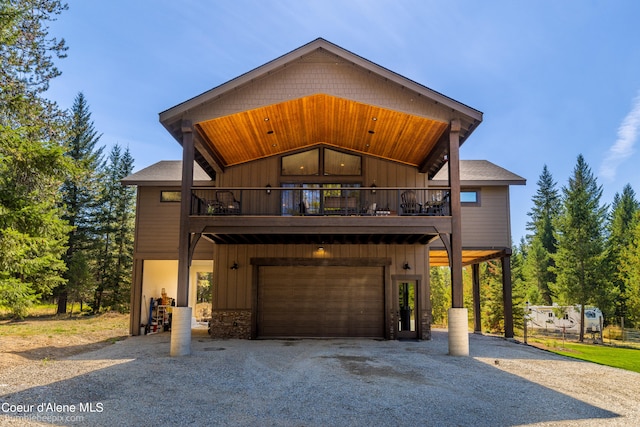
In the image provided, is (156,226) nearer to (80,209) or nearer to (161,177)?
(161,177)

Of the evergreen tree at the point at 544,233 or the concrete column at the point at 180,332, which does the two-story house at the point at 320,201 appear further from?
the evergreen tree at the point at 544,233

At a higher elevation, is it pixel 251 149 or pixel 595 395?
pixel 251 149

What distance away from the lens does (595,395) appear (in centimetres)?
670

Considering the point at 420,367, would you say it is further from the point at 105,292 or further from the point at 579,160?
the point at 579,160

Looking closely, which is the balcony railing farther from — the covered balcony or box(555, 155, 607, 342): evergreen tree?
box(555, 155, 607, 342): evergreen tree

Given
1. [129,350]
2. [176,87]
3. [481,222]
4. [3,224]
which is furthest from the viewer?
[176,87]

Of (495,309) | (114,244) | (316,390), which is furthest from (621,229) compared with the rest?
(114,244)

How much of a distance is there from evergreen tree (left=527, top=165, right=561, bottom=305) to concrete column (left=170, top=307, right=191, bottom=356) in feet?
92.3

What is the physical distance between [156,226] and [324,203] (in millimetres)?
6162

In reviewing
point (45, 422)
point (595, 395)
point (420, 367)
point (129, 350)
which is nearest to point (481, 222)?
point (420, 367)

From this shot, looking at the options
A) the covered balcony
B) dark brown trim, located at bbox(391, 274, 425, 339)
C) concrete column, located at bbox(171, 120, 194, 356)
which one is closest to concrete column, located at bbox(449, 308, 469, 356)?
the covered balcony

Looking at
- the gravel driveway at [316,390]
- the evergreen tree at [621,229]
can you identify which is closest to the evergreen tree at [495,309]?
the evergreen tree at [621,229]

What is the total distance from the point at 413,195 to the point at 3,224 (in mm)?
10305

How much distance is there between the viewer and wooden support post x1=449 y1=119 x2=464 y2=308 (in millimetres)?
10522
